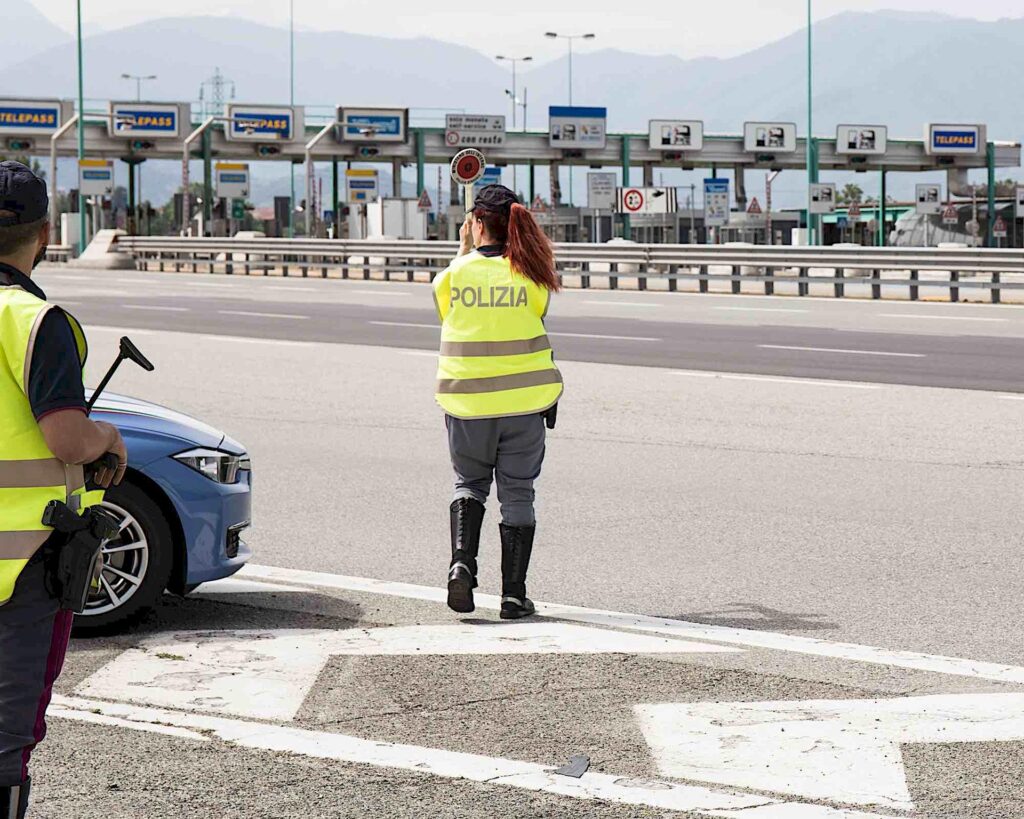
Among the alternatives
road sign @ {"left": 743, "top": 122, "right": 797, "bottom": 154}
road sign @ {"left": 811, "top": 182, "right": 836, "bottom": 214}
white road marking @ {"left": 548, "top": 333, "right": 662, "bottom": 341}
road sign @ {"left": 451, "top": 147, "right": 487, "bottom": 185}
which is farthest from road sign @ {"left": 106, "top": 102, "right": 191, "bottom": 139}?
road sign @ {"left": 451, "top": 147, "right": 487, "bottom": 185}

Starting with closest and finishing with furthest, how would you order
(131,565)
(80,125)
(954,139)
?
(131,565)
(80,125)
(954,139)

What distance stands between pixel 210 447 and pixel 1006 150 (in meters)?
98.8

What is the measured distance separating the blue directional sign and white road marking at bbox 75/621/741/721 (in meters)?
70.6

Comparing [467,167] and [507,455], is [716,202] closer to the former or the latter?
[467,167]

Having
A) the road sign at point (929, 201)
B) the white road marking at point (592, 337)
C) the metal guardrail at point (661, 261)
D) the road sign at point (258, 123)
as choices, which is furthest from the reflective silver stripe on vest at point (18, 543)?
the road sign at point (929, 201)

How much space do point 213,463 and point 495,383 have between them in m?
1.19

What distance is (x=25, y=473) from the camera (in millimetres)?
3609

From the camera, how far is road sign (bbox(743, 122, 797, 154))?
292 ft

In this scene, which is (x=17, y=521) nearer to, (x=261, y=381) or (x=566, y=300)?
(x=261, y=381)

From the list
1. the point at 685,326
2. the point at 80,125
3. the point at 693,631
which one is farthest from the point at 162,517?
the point at 80,125

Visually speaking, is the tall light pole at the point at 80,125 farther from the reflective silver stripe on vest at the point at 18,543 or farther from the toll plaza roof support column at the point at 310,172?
the reflective silver stripe on vest at the point at 18,543

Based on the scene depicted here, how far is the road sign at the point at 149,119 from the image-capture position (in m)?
73.8

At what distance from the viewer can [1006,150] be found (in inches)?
3932

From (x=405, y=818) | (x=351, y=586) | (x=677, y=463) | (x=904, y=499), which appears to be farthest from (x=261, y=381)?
(x=405, y=818)
